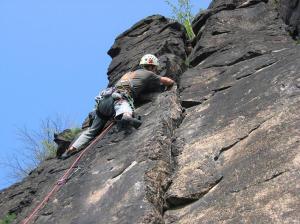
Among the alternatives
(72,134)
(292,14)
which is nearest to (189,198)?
(72,134)

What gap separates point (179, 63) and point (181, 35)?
1774 millimetres

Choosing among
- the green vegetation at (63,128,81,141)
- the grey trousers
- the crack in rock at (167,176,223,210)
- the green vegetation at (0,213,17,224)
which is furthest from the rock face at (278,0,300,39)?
the green vegetation at (0,213,17,224)

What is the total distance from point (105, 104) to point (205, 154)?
10.9ft

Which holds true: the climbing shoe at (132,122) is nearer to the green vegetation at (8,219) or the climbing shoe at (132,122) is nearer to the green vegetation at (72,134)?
the green vegetation at (8,219)

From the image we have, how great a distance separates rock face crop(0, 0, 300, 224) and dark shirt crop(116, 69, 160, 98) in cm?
26


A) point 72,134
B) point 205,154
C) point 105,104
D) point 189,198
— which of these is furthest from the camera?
point 72,134

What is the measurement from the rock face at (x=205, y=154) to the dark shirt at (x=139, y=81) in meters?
0.26

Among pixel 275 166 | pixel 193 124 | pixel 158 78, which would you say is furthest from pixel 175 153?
pixel 158 78

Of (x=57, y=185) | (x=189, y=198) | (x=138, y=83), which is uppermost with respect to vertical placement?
(x=138, y=83)

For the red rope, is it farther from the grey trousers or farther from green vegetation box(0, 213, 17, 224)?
green vegetation box(0, 213, 17, 224)

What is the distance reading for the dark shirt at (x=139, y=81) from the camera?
35.1 feet

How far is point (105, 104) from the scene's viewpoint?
34.4 ft

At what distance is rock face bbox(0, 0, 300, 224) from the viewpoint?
6.29m

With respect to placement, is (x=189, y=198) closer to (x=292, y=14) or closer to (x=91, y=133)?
(x=91, y=133)
